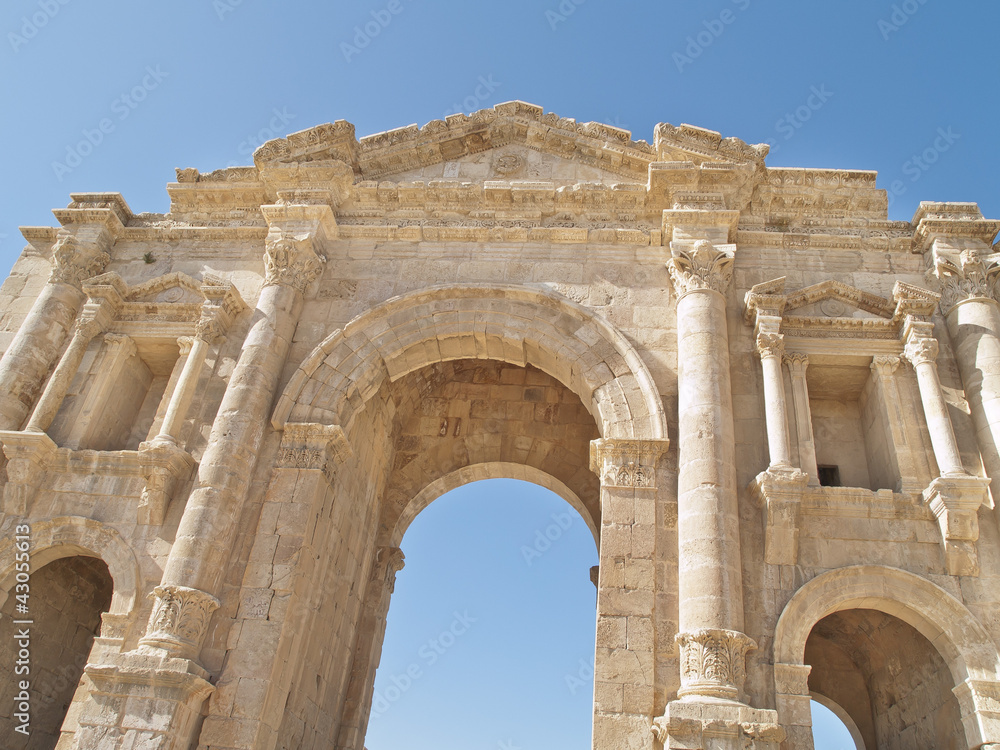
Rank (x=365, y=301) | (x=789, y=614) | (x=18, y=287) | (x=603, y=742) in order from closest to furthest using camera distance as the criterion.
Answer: (x=603, y=742)
(x=789, y=614)
(x=365, y=301)
(x=18, y=287)

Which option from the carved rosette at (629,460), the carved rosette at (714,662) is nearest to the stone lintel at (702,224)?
the carved rosette at (629,460)

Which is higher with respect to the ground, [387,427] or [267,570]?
[387,427]

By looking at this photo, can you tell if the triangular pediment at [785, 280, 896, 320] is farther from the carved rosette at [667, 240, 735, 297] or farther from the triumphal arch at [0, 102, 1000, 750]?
the carved rosette at [667, 240, 735, 297]

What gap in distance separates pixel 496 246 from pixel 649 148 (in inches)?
120

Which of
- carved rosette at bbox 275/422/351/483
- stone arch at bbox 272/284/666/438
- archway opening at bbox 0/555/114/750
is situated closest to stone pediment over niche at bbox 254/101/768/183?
stone arch at bbox 272/284/666/438

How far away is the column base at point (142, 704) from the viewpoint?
8.25 meters

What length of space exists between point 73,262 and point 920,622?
1325cm

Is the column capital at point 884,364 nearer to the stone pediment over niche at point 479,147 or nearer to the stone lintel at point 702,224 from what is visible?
the stone lintel at point 702,224

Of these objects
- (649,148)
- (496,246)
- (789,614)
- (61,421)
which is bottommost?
(789,614)

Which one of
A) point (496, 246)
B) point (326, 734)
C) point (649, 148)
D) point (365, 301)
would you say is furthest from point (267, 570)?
point (649, 148)

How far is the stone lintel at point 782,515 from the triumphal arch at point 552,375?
0.04m

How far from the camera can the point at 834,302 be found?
11094 mm

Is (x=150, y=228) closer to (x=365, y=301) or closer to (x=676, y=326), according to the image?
(x=365, y=301)

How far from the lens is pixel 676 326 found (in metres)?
11.0
